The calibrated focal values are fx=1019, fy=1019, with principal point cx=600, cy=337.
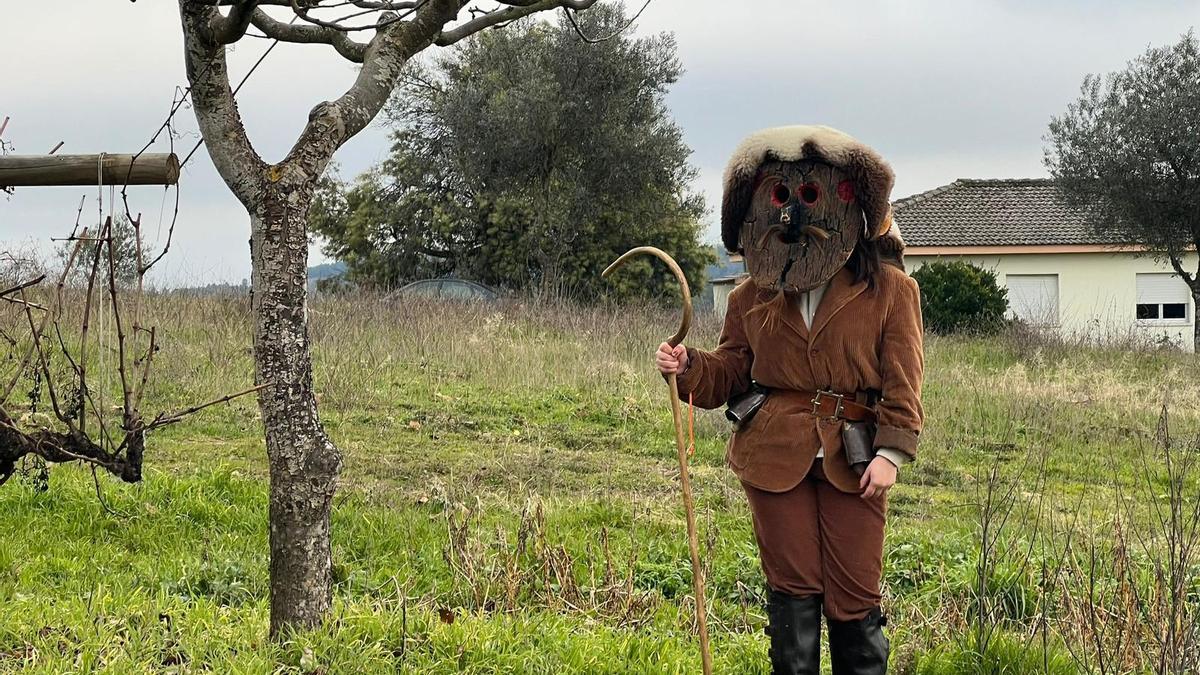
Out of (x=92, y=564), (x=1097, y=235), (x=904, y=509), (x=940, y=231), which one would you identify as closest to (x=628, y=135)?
(x=940, y=231)

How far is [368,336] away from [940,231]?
2021 centimetres

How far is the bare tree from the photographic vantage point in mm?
3168

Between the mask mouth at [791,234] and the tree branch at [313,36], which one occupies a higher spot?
the tree branch at [313,36]

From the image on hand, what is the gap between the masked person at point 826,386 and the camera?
3.19m

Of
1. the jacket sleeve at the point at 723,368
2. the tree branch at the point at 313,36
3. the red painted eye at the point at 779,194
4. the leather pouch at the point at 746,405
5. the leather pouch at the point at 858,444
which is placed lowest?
the leather pouch at the point at 858,444

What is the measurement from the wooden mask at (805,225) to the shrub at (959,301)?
1742cm

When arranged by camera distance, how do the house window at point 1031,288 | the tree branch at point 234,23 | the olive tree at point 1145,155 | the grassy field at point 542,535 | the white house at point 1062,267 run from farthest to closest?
the house window at point 1031,288, the white house at point 1062,267, the olive tree at point 1145,155, the grassy field at point 542,535, the tree branch at point 234,23

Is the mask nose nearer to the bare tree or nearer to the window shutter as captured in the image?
the bare tree

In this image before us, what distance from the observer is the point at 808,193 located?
10.7 ft

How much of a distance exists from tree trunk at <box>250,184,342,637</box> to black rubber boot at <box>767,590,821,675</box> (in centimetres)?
150

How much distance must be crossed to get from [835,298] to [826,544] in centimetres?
79

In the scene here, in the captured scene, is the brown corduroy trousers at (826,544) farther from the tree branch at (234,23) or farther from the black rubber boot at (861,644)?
the tree branch at (234,23)

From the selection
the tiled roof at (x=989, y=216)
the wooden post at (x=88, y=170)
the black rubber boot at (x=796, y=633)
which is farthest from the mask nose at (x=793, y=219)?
the tiled roof at (x=989, y=216)

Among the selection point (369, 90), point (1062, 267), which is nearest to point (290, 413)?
point (369, 90)
